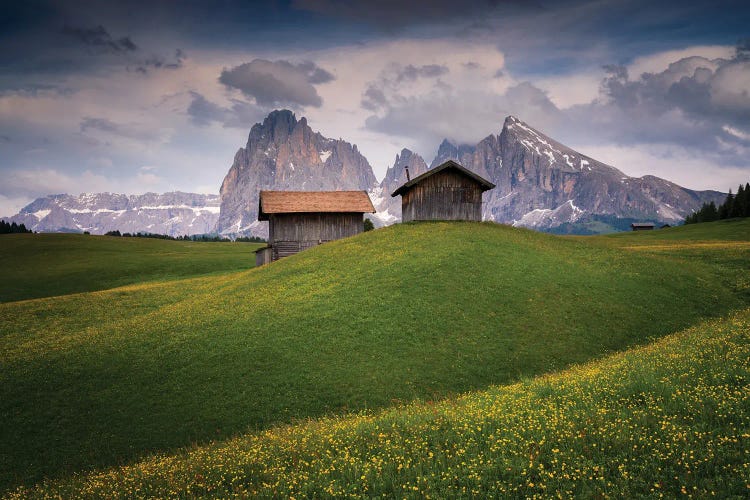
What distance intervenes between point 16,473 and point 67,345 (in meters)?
14.0

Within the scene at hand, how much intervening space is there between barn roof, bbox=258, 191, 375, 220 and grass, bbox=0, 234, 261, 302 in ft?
53.6

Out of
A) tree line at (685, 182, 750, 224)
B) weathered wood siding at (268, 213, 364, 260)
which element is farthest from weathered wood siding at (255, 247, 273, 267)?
tree line at (685, 182, 750, 224)

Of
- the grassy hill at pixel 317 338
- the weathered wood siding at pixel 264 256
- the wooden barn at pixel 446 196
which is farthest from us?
the weathered wood siding at pixel 264 256

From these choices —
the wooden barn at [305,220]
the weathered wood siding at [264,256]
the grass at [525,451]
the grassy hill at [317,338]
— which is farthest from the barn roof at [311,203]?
the grass at [525,451]

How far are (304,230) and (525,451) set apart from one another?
51805mm

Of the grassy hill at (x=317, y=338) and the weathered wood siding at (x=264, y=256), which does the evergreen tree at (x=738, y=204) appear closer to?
the grassy hill at (x=317, y=338)

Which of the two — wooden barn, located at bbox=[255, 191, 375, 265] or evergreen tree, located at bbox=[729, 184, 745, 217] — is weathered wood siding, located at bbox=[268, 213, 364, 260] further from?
evergreen tree, located at bbox=[729, 184, 745, 217]

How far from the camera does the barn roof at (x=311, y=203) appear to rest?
58.6m

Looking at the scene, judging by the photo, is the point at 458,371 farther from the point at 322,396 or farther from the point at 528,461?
the point at 528,461

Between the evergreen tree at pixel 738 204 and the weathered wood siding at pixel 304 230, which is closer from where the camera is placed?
the weathered wood siding at pixel 304 230

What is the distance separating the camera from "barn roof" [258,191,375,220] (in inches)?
2307

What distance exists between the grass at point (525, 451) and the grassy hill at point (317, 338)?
4225mm

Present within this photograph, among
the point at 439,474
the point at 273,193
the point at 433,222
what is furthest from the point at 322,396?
the point at 273,193

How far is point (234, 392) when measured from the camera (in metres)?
20.6
